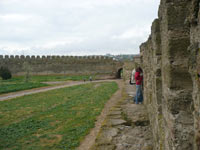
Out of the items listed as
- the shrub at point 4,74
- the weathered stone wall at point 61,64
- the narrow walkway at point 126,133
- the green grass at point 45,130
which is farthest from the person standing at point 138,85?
the weathered stone wall at point 61,64

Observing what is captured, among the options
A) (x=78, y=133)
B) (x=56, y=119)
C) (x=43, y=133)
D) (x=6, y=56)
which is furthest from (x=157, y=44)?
(x=6, y=56)

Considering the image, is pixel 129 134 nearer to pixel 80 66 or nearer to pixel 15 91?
pixel 15 91

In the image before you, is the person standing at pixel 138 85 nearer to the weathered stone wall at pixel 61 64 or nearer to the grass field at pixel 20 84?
the grass field at pixel 20 84

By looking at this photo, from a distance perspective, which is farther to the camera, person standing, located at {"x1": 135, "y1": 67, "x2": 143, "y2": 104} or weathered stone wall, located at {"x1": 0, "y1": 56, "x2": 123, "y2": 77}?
weathered stone wall, located at {"x1": 0, "y1": 56, "x2": 123, "y2": 77}

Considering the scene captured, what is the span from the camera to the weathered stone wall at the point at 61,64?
3694 cm

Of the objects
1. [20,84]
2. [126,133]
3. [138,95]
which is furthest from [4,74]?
[126,133]

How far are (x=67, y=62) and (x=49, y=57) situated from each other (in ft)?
11.3

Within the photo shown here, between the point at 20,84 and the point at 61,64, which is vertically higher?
the point at 61,64

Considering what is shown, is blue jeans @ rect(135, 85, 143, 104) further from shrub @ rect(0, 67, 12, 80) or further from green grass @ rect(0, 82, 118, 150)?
shrub @ rect(0, 67, 12, 80)

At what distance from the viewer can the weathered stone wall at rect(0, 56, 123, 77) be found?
1454 inches

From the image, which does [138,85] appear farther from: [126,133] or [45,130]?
[45,130]

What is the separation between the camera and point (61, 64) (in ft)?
122

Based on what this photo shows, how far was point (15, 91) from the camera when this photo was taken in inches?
639

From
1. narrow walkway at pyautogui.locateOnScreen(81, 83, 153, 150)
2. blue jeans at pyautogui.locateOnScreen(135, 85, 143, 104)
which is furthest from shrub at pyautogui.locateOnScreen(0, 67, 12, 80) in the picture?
narrow walkway at pyautogui.locateOnScreen(81, 83, 153, 150)
